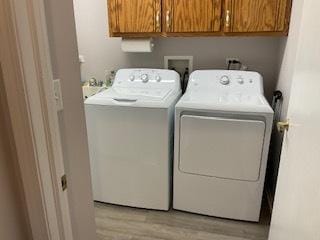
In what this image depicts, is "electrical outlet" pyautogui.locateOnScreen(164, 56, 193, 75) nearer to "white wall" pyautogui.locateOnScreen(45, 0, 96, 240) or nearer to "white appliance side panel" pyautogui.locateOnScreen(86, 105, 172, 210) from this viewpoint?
Result: "white appliance side panel" pyautogui.locateOnScreen(86, 105, 172, 210)

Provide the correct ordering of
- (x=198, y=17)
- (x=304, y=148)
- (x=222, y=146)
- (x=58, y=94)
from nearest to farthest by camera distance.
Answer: (x=58, y=94) < (x=304, y=148) < (x=222, y=146) < (x=198, y=17)

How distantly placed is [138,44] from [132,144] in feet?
2.97

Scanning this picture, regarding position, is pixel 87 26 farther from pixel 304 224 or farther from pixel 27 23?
pixel 304 224

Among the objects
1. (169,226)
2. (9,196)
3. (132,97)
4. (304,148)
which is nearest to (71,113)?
(9,196)

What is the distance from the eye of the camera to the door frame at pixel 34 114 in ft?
2.20

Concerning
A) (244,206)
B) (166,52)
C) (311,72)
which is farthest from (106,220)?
(311,72)

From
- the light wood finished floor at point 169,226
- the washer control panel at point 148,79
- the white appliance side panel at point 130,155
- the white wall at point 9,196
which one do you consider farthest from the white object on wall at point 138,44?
the white wall at point 9,196

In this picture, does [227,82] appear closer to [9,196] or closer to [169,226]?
[169,226]

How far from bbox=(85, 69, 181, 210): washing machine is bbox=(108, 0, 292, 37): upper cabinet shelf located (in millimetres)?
509

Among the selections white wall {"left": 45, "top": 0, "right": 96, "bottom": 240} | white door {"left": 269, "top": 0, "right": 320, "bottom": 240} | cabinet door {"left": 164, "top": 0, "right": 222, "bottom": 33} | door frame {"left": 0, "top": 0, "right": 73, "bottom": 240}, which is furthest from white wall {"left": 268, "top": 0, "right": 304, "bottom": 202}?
door frame {"left": 0, "top": 0, "right": 73, "bottom": 240}

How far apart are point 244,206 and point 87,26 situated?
219 centimetres

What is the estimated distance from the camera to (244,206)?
81.6 inches

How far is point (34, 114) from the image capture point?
0.74 m

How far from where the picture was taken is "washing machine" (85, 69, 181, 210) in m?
2.00
